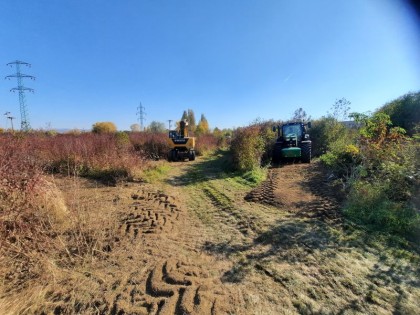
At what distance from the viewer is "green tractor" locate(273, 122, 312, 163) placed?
10.5 metres

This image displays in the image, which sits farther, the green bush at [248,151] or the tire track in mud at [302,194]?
the green bush at [248,151]

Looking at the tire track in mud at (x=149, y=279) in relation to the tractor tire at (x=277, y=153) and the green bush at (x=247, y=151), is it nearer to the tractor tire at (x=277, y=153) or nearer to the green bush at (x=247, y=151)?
the green bush at (x=247, y=151)

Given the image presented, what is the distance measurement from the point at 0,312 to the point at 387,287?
427 cm

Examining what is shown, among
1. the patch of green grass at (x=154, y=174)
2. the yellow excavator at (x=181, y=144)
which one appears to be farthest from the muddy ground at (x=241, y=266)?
the yellow excavator at (x=181, y=144)

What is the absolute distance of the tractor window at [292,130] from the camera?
11.5 m

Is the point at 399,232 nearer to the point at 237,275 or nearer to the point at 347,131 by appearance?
the point at 237,275

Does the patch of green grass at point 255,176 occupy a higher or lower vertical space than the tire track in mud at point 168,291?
higher

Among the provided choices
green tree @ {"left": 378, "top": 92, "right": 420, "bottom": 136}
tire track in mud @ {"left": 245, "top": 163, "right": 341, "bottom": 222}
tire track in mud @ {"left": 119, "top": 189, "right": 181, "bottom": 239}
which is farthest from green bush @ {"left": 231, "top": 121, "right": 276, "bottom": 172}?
green tree @ {"left": 378, "top": 92, "right": 420, "bottom": 136}

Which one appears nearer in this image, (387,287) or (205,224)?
(387,287)

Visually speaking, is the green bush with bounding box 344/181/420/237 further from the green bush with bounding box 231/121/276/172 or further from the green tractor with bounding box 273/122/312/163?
the green tractor with bounding box 273/122/312/163

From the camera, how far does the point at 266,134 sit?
42.4 feet

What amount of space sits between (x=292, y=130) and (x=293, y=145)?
1.05 m

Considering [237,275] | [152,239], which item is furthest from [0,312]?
[237,275]

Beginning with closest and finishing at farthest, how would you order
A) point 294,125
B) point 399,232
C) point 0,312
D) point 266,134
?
point 0,312, point 399,232, point 294,125, point 266,134
